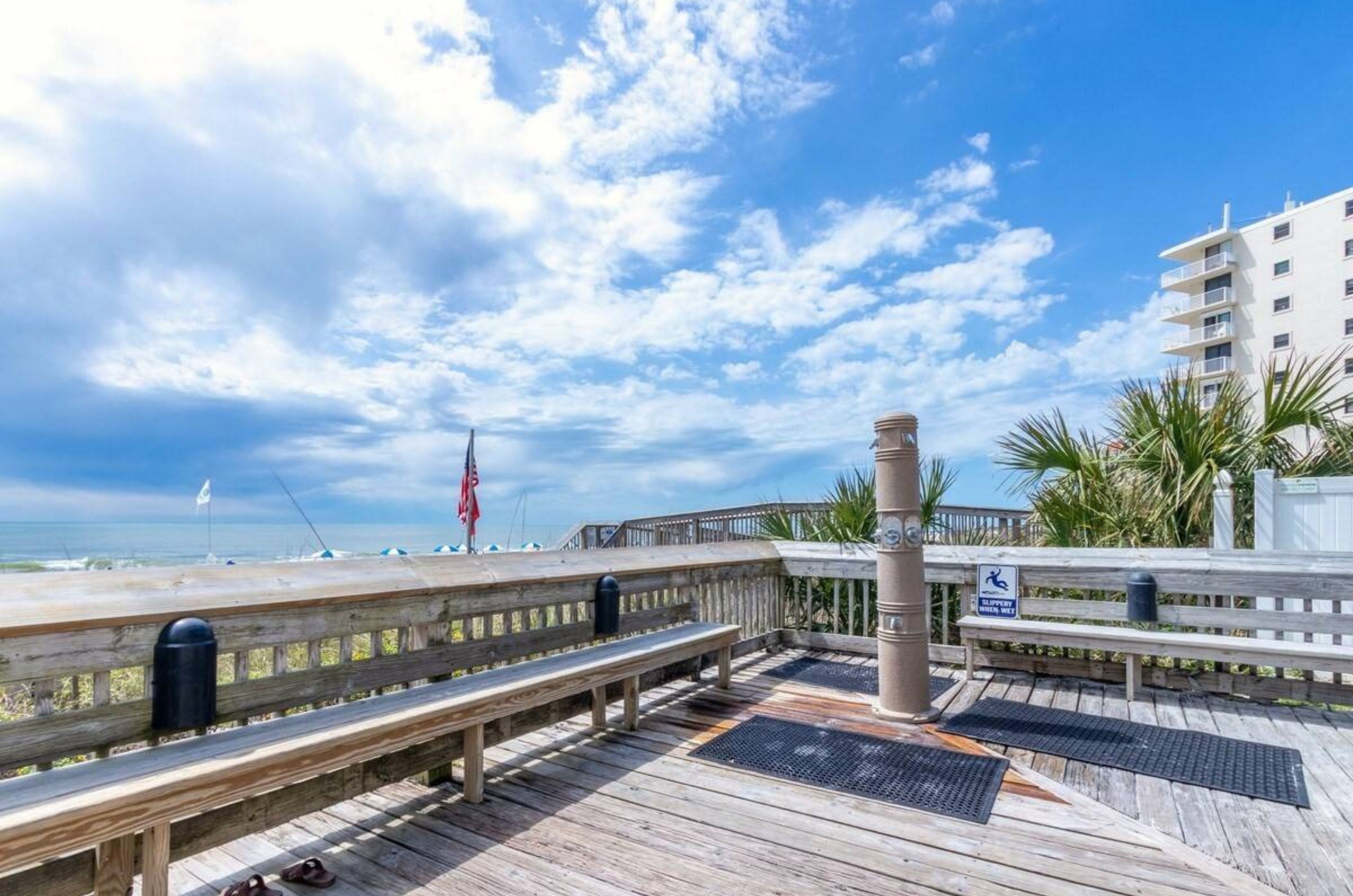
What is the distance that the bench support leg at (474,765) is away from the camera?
8.73ft

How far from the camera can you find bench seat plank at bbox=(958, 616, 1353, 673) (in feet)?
12.1

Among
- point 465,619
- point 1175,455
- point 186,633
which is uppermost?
point 1175,455

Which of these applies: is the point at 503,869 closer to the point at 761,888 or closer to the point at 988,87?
the point at 761,888

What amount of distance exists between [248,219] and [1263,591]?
8.76m

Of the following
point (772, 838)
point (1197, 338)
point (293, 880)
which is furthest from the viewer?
point (1197, 338)

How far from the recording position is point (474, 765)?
2.67 meters

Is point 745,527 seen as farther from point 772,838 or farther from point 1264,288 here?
point 1264,288

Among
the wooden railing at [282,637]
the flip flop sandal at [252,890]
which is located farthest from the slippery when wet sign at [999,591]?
the flip flop sandal at [252,890]

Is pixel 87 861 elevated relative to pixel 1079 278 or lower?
lower

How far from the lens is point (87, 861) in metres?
1.73

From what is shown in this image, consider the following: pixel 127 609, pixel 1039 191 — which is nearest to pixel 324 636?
pixel 127 609

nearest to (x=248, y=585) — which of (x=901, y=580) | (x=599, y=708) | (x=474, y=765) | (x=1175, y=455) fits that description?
(x=474, y=765)

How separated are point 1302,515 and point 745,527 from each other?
6.21 m

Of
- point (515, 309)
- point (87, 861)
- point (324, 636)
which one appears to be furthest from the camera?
point (515, 309)
